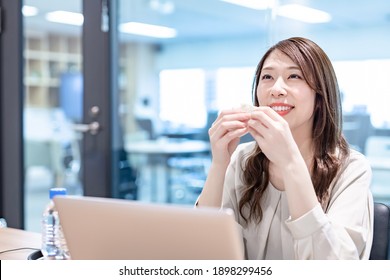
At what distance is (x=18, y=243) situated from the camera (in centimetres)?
160

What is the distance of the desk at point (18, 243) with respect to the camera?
1.45 m

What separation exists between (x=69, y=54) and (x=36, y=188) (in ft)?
7.55

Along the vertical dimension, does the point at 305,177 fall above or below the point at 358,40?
below

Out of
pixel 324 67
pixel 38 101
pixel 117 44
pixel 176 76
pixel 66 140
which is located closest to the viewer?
pixel 324 67

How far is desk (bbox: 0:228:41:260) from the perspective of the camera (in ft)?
4.76

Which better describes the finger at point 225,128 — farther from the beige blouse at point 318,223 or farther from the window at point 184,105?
the window at point 184,105

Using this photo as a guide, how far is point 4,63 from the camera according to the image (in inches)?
134

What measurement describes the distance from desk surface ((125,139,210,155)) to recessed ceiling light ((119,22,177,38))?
0.69 m

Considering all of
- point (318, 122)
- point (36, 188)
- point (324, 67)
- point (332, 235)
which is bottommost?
point (36, 188)

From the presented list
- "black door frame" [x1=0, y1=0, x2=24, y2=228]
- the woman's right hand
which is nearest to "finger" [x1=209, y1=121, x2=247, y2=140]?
the woman's right hand

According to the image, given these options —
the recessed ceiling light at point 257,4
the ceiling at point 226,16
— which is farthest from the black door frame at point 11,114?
the recessed ceiling light at point 257,4

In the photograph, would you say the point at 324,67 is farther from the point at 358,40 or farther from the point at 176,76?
the point at 176,76

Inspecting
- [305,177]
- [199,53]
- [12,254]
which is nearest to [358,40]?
[199,53]

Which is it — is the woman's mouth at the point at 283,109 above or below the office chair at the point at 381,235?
above
